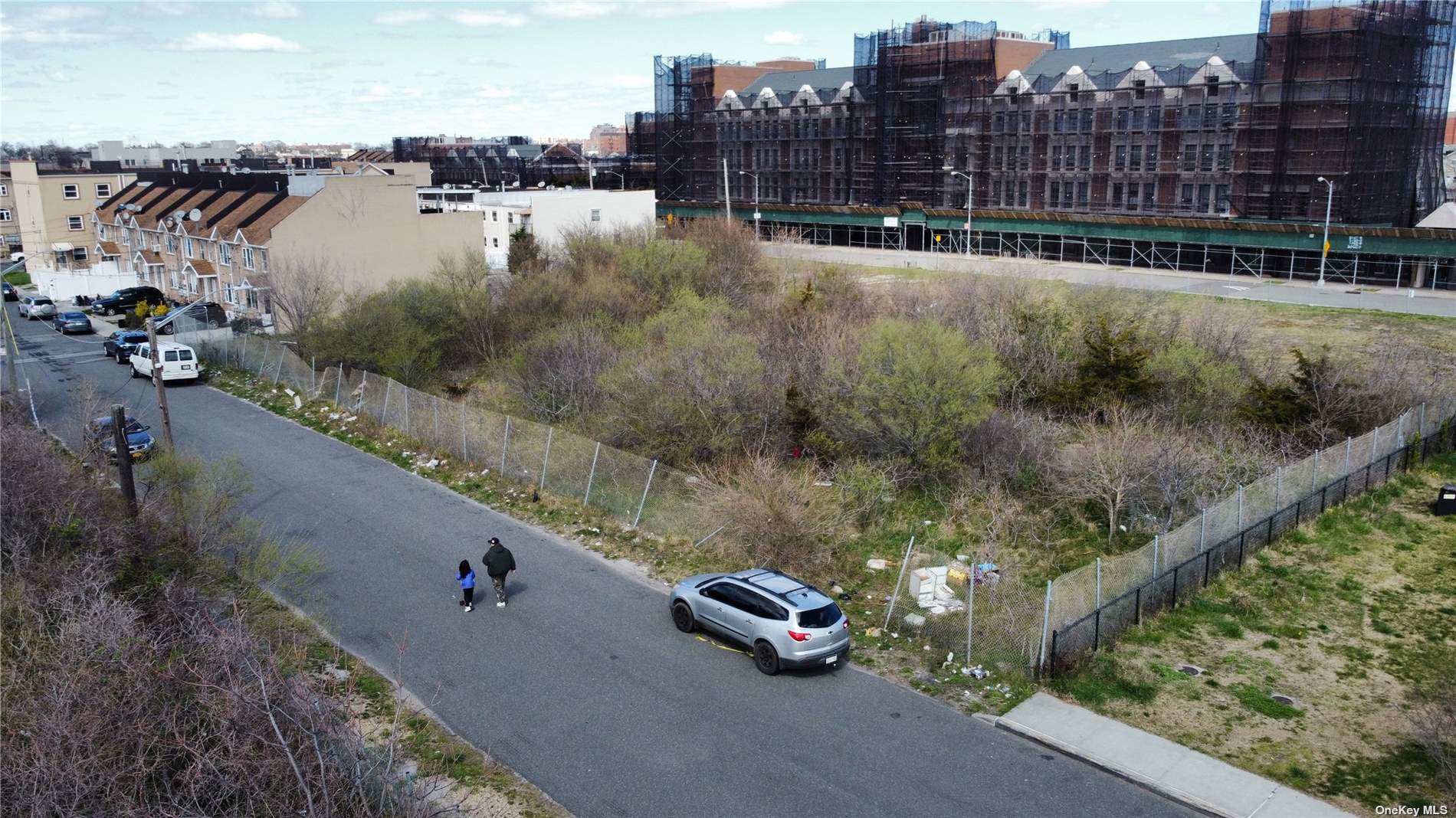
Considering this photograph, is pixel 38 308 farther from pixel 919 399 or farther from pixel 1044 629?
pixel 1044 629

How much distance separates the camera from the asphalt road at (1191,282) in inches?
1797

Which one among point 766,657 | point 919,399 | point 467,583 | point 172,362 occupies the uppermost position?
point 919,399

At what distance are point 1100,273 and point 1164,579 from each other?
138 ft

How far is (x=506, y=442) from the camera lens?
2502cm

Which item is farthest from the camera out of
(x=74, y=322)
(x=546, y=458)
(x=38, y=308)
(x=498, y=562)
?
(x=38, y=308)

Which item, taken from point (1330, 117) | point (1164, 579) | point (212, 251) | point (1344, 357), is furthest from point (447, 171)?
point (1164, 579)

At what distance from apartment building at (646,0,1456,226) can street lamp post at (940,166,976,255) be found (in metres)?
0.31

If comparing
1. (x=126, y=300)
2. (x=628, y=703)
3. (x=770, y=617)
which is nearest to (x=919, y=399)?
(x=770, y=617)

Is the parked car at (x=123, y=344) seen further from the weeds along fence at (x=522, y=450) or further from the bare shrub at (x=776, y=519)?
the bare shrub at (x=776, y=519)

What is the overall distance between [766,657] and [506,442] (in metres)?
11.4

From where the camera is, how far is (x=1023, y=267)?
58000 millimetres

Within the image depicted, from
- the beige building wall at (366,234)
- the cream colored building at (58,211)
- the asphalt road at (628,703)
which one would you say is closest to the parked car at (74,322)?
the beige building wall at (366,234)

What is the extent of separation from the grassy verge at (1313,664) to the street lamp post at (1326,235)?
33581 mm

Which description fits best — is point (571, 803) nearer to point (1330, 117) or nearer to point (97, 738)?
point (97, 738)
